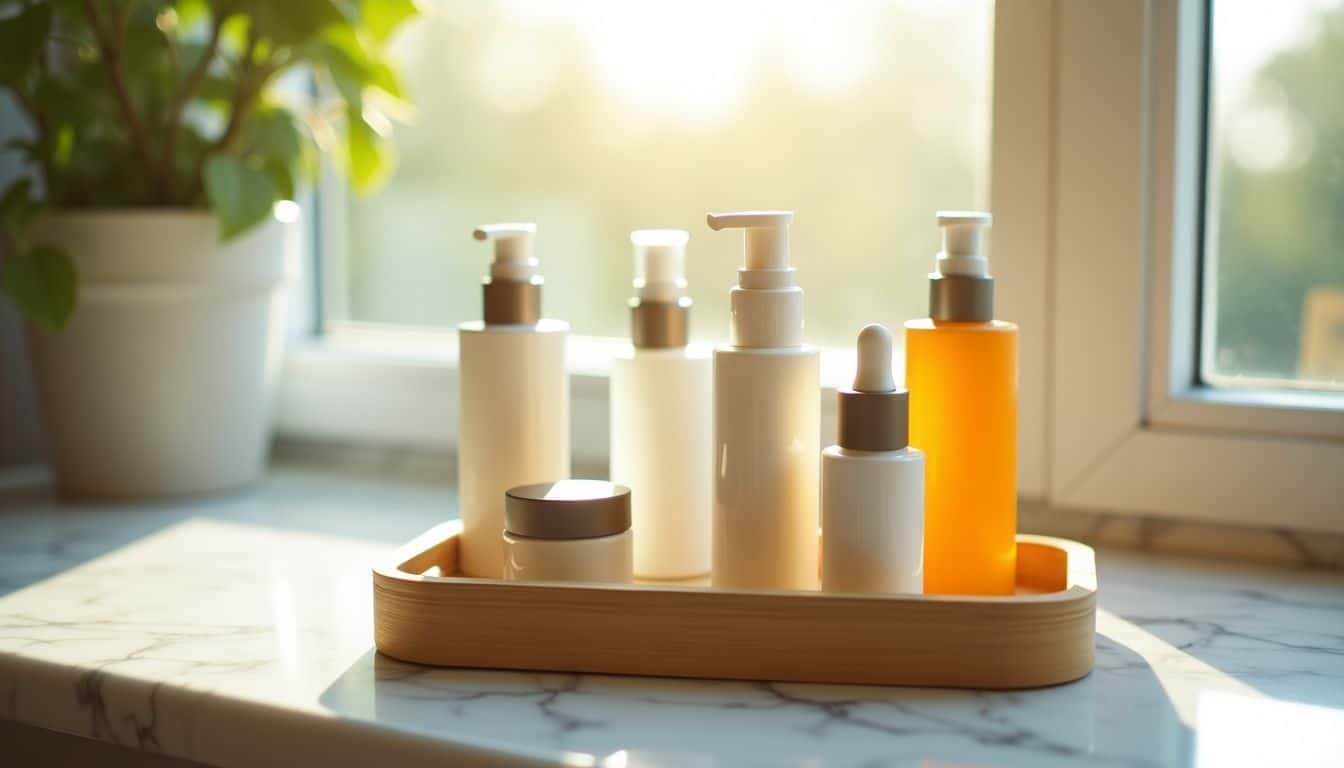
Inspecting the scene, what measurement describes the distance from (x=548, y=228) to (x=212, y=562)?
0.47 m

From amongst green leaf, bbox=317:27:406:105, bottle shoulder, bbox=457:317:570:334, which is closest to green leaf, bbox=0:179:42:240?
green leaf, bbox=317:27:406:105

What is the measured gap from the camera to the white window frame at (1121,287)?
857 mm

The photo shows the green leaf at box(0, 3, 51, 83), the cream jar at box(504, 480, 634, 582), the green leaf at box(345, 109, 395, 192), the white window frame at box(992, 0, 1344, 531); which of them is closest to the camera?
the cream jar at box(504, 480, 634, 582)

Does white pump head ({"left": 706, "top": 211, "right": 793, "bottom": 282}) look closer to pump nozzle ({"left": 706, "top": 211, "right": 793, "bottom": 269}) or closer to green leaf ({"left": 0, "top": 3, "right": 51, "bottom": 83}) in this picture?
pump nozzle ({"left": 706, "top": 211, "right": 793, "bottom": 269})

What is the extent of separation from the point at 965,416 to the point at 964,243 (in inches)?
3.5

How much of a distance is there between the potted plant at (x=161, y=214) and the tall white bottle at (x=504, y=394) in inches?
12.9

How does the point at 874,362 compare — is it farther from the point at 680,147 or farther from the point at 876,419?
the point at 680,147

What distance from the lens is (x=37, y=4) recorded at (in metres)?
0.98

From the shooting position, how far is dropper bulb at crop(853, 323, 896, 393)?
64 centimetres

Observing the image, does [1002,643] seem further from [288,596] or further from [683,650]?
[288,596]

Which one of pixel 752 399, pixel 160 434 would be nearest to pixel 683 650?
pixel 752 399

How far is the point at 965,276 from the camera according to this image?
677 mm

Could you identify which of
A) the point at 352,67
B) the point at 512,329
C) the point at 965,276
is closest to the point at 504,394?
the point at 512,329

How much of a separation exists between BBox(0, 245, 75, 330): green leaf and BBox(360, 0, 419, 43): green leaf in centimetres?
30
